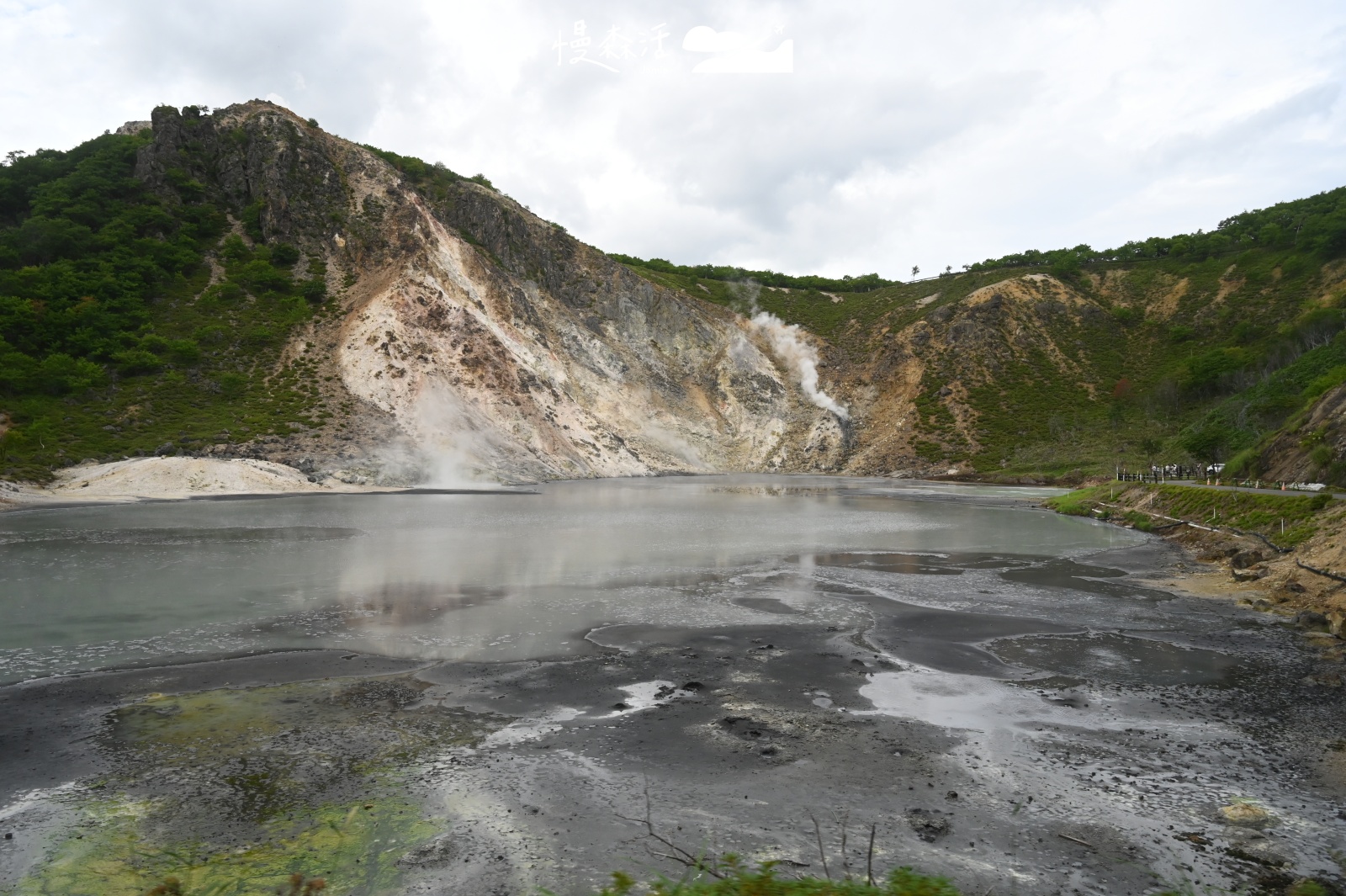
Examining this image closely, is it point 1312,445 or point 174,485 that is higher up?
point 1312,445

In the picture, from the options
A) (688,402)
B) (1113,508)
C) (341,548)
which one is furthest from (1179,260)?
(341,548)

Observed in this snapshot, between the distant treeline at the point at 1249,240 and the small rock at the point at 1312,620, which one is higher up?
the distant treeline at the point at 1249,240

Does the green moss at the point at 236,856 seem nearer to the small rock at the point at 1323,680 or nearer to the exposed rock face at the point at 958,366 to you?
the small rock at the point at 1323,680

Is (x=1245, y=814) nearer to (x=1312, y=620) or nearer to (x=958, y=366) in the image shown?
(x=1312, y=620)

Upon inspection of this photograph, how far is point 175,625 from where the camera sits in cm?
1493

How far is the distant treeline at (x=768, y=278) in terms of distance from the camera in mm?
136000

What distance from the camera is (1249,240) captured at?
112 meters

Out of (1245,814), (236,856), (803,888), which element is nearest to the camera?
(803,888)

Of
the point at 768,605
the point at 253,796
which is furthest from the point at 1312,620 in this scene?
the point at 253,796

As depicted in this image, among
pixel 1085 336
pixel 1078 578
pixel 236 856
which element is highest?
pixel 1085 336

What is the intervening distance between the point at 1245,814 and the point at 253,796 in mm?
9729

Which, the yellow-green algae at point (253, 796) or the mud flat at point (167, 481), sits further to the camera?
the mud flat at point (167, 481)

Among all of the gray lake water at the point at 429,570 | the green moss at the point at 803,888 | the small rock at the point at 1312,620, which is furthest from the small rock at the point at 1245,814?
the small rock at the point at 1312,620

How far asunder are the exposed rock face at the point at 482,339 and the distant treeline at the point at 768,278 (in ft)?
76.5
